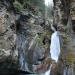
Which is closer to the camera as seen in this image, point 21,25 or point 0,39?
point 0,39

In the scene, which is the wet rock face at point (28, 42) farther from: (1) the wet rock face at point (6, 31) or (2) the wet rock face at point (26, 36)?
(1) the wet rock face at point (6, 31)

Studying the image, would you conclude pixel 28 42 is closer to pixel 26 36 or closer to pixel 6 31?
pixel 26 36

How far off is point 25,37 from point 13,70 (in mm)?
3947

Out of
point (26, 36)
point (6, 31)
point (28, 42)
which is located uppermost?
point (6, 31)

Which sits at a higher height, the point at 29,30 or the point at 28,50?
the point at 29,30

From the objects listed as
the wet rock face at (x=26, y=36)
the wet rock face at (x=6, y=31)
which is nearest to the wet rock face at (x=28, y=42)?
the wet rock face at (x=26, y=36)

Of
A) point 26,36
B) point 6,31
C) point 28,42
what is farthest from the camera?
point 26,36

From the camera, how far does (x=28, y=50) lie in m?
19.6

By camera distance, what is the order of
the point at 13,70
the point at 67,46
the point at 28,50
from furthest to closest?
the point at 28,50
the point at 13,70
the point at 67,46

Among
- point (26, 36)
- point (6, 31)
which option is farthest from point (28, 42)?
point (6, 31)

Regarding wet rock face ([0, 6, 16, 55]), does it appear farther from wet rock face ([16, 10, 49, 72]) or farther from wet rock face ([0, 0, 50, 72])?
wet rock face ([16, 10, 49, 72])

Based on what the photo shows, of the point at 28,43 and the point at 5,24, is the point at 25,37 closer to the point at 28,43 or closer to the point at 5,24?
the point at 28,43

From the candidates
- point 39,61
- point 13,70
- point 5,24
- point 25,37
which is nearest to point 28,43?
point 25,37

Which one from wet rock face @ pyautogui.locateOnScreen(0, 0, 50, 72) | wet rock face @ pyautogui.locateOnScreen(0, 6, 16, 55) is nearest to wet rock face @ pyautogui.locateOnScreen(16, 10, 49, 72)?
wet rock face @ pyautogui.locateOnScreen(0, 0, 50, 72)
